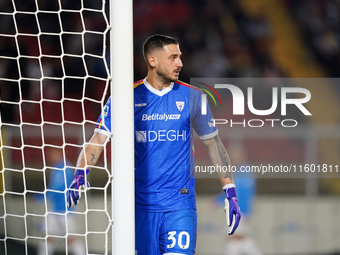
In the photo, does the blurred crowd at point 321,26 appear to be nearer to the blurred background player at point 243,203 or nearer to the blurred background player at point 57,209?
the blurred background player at point 243,203

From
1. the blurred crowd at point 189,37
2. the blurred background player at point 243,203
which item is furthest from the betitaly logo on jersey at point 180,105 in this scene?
the blurred crowd at point 189,37

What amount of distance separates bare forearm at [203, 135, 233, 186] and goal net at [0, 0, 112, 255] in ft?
4.05

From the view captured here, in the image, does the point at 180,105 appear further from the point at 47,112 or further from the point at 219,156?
the point at 47,112

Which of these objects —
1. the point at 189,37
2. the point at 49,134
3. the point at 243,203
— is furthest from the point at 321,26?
the point at 49,134

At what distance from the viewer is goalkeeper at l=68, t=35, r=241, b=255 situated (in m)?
1.54

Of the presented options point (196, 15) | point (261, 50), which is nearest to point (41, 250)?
point (196, 15)

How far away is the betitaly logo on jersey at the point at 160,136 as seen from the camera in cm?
157

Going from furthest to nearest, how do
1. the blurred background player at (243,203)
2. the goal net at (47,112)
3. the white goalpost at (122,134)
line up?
the goal net at (47,112)
the blurred background player at (243,203)
the white goalpost at (122,134)

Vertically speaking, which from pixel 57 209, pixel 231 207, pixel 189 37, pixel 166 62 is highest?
pixel 189 37

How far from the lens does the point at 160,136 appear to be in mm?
1586

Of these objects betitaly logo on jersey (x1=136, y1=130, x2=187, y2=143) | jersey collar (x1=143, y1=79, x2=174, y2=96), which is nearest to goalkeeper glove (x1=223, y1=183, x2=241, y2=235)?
betitaly logo on jersey (x1=136, y1=130, x2=187, y2=143)

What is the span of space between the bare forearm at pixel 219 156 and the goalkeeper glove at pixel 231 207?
37 mm

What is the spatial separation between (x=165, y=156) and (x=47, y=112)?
2.32 meters

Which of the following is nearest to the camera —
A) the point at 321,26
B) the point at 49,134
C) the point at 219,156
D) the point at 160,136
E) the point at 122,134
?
the point at 122,134
